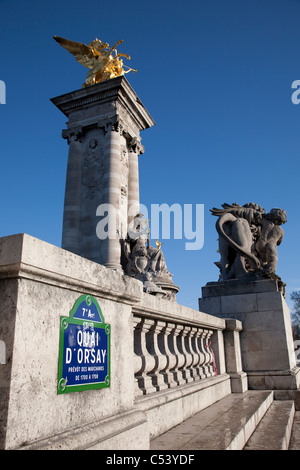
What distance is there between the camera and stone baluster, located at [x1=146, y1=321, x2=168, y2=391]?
383cm

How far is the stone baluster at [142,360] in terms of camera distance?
3469mm

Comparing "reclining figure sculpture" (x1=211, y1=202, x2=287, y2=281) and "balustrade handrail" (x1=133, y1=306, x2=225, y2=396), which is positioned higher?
"reclining figure sculpture" (x1=211, y1=202, x2=287, y2=281)

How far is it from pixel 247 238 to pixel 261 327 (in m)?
2.06

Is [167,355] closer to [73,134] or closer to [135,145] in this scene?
[73,134]

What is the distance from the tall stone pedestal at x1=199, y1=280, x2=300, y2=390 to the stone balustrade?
189cm

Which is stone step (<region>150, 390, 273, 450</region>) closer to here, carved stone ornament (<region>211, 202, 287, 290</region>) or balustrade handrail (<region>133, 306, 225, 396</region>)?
balustrade handrail (<region>133, 306, 225, 396</region>)

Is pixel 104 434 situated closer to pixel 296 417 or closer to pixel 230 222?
pixel 296 417

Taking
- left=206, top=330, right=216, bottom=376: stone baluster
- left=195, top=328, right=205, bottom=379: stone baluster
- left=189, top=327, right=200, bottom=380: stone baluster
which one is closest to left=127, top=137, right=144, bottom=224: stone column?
left=206, top=330, right=216, bottom=376: stone baluster

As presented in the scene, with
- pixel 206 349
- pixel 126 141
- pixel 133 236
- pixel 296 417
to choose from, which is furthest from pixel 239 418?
pixel 126 141

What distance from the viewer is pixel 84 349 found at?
7.67 feet

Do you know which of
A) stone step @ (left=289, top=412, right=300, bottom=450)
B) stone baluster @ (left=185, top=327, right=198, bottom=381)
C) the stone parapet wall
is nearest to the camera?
the stone parapet wall

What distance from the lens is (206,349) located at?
623 cm

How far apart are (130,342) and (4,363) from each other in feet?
4.28

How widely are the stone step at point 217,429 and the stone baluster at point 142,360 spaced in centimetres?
44
